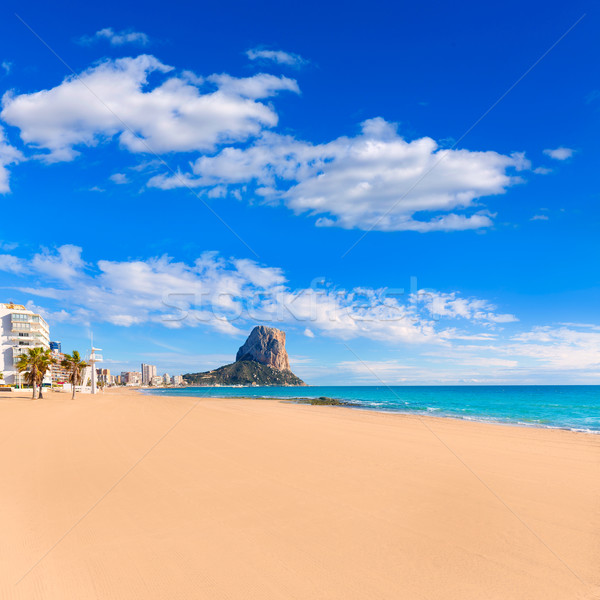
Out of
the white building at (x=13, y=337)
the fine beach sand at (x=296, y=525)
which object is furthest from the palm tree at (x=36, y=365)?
the fine beach sand at (x=296, y=525)

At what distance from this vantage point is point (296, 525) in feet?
25.5

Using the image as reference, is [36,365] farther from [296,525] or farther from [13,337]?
[296,525]

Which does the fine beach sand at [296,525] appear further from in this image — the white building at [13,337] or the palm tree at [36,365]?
the white building at [13,337]

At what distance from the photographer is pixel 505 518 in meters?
8.21

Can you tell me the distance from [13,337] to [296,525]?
115246mm

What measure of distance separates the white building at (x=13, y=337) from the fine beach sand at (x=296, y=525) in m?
103

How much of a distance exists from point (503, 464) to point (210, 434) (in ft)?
40.5

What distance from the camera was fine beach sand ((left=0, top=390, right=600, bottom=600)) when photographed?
5664 mm

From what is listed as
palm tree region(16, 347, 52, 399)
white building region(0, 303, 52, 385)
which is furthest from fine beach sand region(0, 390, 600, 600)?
white building region(0, 303, 52, 385)

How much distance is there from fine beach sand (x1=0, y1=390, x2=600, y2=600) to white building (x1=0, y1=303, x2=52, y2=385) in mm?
103068

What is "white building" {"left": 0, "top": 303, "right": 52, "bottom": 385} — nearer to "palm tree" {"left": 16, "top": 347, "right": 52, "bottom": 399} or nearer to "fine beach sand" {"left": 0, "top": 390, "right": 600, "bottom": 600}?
"palm tree" {"left": 16, "top": 347, "right": 52, "bottom": 399}

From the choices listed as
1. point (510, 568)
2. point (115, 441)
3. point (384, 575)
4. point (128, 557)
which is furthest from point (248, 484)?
point (115, 441)

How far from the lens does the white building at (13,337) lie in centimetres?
10188

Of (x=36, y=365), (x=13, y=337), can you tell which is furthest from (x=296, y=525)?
(x=13, y=337)
